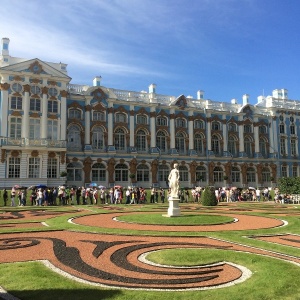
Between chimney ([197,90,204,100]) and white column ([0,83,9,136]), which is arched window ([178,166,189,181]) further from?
white column ([0,83,9,136])

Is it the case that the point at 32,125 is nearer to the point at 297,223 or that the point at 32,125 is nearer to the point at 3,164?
the point at 3,164

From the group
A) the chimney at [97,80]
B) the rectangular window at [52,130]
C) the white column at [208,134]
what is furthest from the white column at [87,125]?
the white column at [208,134]

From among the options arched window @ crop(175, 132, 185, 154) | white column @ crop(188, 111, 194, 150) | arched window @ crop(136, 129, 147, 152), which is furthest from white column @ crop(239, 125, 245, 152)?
arched window @ crop(136, 129, 147, 152)

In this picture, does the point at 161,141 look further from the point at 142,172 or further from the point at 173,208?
the point at 173,208

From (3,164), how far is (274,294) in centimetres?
4312

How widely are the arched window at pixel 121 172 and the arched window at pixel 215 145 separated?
1710 cm

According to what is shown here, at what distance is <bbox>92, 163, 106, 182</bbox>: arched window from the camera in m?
51.2

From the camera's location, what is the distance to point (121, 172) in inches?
2085

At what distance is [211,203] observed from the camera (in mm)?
31516

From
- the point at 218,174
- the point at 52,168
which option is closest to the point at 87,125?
the point at 52,168

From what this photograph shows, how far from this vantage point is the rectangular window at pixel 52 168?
46.5m

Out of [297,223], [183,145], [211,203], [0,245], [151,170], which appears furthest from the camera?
[183,145]

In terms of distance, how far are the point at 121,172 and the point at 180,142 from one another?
40.0 feet

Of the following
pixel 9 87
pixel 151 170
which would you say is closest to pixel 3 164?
pixel 9 87
